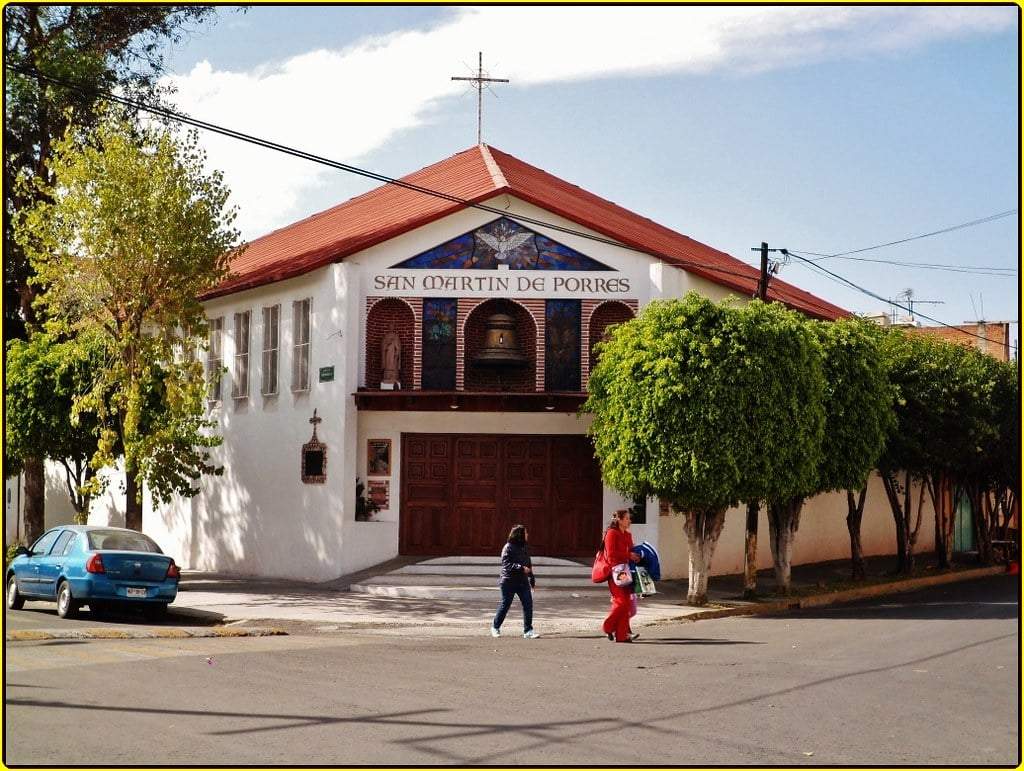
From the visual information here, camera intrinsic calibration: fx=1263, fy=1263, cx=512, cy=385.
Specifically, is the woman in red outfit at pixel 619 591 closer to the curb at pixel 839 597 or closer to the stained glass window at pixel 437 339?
the curb at pixel 839 597

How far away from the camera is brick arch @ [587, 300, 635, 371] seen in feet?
86.9

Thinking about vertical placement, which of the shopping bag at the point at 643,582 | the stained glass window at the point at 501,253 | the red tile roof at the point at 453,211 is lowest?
the shopping bag at the point at 643,582

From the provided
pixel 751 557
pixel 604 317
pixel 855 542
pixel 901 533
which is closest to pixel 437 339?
pixel 604 317

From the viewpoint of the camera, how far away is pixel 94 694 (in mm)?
11430

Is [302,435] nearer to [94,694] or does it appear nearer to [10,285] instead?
[10,285]

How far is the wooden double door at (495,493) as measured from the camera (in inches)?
1044

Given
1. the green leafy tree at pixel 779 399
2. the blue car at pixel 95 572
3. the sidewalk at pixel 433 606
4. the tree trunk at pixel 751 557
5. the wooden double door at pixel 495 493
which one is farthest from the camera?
the wooden double door at pixel 495 493

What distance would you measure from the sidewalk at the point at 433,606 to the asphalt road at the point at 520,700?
201cm

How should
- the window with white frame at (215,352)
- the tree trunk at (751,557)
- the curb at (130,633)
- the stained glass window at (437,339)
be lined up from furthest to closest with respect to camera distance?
1. the window with white frame at (215,352)
2. the stained glass window at (437,339)
3. the tree trunk at (751,557)
4. the curb at (130,633)

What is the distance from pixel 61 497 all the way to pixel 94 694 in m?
30.3

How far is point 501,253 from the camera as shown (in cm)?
2630

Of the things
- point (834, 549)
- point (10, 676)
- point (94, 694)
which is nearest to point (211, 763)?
point (94, 694)

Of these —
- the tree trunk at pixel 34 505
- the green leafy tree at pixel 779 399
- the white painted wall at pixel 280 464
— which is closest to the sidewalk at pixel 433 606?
the white painted wall at pixel 280 464

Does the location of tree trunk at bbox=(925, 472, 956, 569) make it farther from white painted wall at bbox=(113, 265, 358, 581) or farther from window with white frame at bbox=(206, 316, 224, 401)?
window with white frame at bbox=(206, 316, 224, 401)
